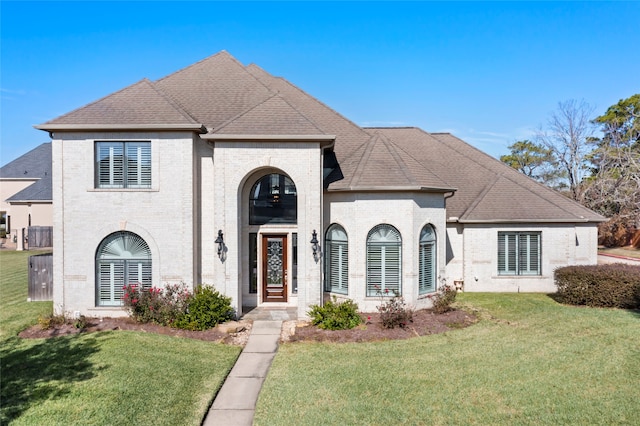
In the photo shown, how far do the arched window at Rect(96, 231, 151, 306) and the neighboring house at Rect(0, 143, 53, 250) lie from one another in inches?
1031

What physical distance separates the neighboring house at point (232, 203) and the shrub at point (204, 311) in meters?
0.58

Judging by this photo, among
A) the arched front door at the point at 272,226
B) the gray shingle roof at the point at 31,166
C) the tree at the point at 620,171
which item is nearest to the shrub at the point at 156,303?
the arched front door at the point at 272,226

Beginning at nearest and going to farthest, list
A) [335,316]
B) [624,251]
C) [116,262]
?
[335,316] < [116,262] < [624,251]

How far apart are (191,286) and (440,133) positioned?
51.4ft

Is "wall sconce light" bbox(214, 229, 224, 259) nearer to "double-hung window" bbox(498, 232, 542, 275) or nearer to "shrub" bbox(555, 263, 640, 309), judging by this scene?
"double-hung window" bbox(498, 232, 542, 275)

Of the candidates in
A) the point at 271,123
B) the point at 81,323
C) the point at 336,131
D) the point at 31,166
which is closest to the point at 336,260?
the point at 271,123

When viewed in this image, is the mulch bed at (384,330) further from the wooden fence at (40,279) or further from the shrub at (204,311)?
the wooden fence at (40,279)

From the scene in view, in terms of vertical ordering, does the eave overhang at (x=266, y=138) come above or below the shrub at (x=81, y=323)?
above

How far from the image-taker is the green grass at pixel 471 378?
248 inches

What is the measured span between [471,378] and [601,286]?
29.1 feet

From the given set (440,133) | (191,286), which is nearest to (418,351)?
(191,286)

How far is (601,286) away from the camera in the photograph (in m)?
13.2

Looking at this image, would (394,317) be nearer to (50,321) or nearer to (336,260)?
(336,260)

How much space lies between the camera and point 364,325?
1122 centimetres
